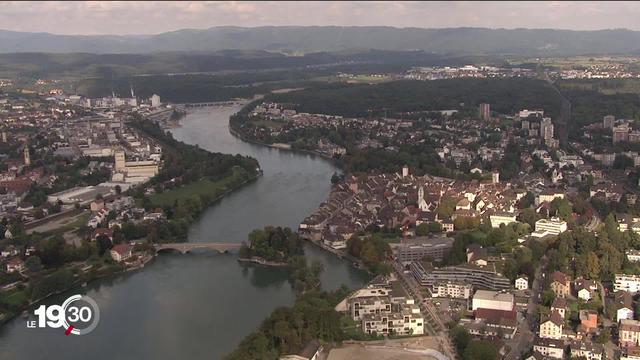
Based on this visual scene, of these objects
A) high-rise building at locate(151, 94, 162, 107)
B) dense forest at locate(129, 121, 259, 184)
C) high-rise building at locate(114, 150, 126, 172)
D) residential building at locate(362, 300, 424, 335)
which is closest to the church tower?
high-rise building at locate(114, 150, 126, 172)

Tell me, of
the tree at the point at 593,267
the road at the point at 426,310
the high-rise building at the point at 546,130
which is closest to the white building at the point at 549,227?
the tree at the point at 593,267

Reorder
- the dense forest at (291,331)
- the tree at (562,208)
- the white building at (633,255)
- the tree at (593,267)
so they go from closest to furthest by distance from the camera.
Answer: the dense forest at (291,331), the tree at (593,267), the white building at (633,255), the tree at (562,208)

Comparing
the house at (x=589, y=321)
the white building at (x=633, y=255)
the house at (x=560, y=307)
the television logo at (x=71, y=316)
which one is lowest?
the television logo at (x=71, y=316)

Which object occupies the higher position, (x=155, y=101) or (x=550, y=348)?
(x=155, y=101)

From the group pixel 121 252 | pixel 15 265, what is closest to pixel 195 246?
pixel 121 252

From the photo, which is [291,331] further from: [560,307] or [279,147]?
[279,147]

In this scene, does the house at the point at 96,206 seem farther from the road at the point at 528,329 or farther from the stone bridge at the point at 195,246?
the road at the point at 528,329
